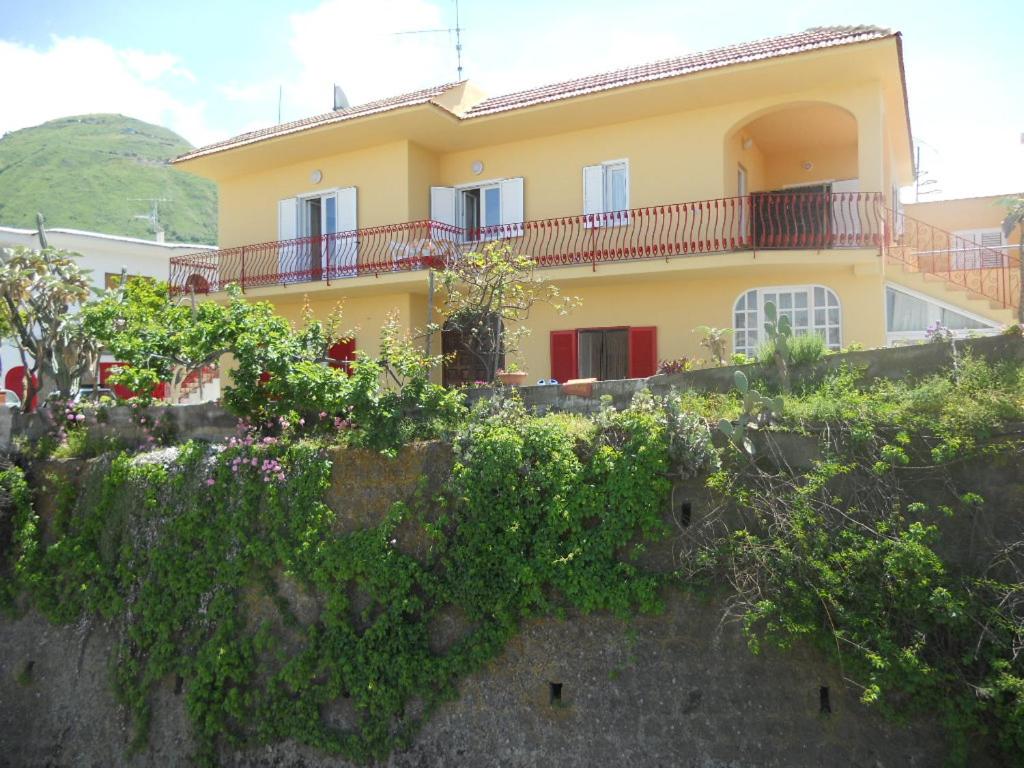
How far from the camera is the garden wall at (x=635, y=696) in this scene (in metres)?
7.38

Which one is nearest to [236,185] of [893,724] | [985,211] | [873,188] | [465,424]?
[465,424]

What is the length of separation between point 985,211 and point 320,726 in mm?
20563

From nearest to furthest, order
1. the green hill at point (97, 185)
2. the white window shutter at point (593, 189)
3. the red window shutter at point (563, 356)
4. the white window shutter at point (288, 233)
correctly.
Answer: the white window shutter at point (593, 189), the red window shutter at point (563, 356), the white window shutter at point (288, 233), the green hill at point (97, 185)

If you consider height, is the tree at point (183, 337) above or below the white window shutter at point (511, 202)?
below

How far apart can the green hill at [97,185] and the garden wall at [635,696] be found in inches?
2145

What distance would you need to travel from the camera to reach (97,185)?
2682 inches

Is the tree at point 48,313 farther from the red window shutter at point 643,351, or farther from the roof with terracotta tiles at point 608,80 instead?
the red window shutter at point 643,351

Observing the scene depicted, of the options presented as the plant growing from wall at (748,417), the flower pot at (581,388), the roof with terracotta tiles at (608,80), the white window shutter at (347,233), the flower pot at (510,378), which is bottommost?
the plant growing from wall at (748,417)

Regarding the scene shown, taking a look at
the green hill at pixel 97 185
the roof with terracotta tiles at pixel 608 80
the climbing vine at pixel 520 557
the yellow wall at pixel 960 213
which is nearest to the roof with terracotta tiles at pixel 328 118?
the roof with terracotta tiles at pixel 608 80

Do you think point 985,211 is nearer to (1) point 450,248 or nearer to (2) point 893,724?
(1) point 450,248

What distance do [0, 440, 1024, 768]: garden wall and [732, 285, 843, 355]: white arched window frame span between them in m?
6.20

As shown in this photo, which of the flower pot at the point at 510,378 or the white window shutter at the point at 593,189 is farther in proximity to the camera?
the white window shutter at the point at 593,189

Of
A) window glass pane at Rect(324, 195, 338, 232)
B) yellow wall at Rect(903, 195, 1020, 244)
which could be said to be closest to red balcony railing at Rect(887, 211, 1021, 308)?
yellow wall at Rect(903, 195, 1020, 244)

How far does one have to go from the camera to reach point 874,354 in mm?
8930
